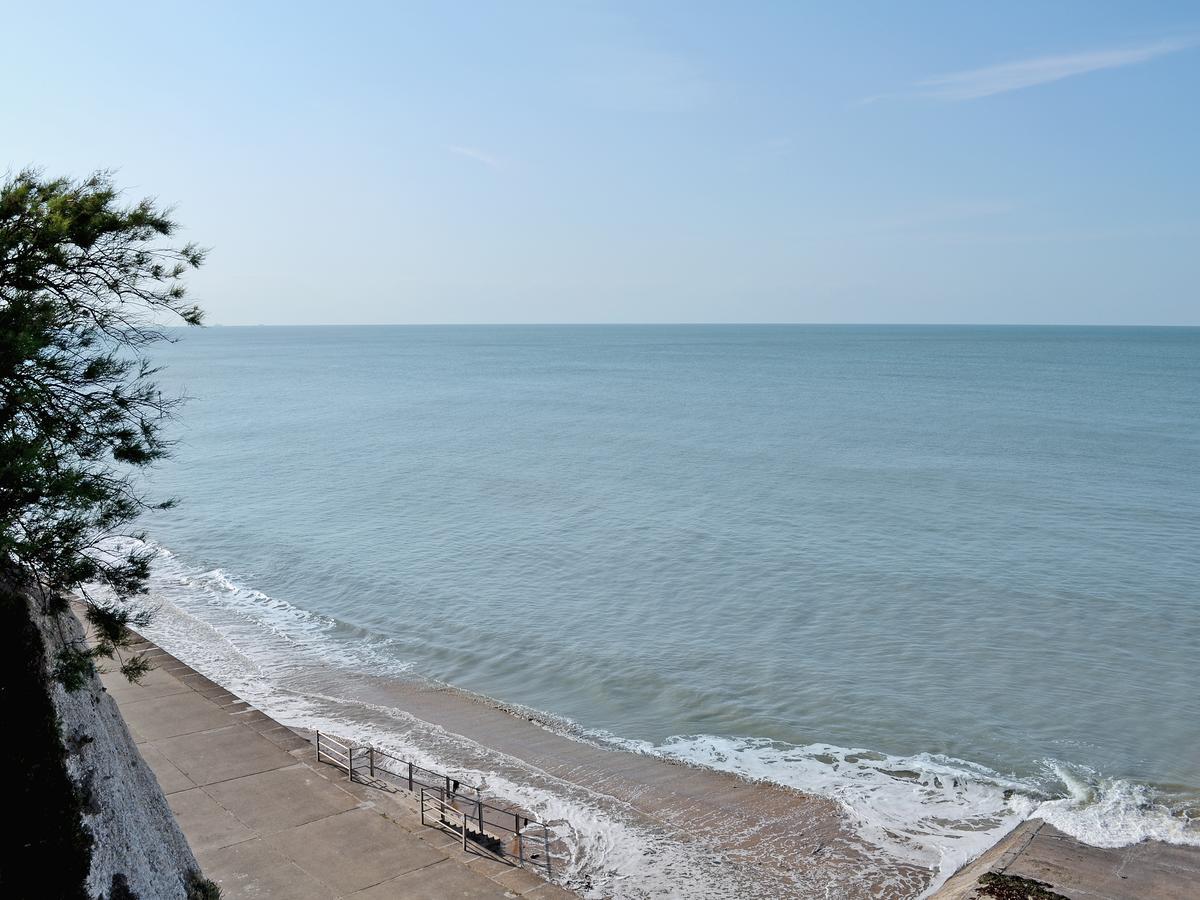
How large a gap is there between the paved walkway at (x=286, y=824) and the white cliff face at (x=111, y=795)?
2.93m

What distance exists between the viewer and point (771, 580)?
31.8m

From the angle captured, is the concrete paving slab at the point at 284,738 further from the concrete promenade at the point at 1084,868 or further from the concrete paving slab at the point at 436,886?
the concrete promenade at the point at 1084,868

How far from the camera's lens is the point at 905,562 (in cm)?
3366

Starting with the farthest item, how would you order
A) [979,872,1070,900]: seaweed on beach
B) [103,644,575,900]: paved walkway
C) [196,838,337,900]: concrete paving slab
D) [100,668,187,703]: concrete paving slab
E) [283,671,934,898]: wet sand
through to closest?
[100,668,187,703]: concrete paving slab < [283,671,934,898]: wet sand < [979,872,1070,900]: seaweed on beach < [103,644,575,900]: paved walkway < [196,838,337,900]: concrete paving slab

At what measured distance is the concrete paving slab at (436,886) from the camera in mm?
12906

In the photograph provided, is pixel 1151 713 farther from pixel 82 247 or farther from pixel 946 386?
pixel 946 386

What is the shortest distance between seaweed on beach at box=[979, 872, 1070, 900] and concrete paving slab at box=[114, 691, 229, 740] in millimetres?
14211

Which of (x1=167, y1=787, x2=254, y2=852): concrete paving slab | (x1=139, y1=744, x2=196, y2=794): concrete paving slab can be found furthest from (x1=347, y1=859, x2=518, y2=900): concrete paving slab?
(x1=139, y1=744, x2=196, y2=794): concrete paving slab

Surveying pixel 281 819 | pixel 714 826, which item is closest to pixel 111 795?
pixel 281 819

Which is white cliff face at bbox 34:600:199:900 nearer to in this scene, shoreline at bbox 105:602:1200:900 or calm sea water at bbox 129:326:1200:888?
shoreline at bbox 105:602:1200:900

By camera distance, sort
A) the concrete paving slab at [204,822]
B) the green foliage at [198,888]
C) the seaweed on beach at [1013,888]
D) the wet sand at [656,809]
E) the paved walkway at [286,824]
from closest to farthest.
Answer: the green foliage at [198,888] → the paved walkway at [286,824] → the seaweed on beach at [1013,888] → the concrete paving slab at [204,822] → the wet sand at [656,809]

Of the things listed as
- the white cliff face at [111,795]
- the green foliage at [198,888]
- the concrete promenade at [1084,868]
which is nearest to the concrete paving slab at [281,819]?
the green foliage at [198,888]

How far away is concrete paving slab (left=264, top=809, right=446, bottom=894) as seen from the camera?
13406 mm

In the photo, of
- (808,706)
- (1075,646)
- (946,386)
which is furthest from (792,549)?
(946,386)
